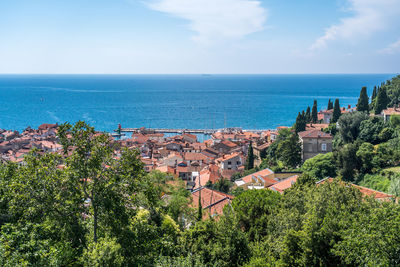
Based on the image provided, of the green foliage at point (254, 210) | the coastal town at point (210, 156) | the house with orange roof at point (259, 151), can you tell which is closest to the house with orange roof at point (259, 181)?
the coastal town at point (210, 156)

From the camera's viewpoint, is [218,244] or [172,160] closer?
[218,244]

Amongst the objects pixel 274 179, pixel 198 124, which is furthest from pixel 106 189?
pixel 198 124

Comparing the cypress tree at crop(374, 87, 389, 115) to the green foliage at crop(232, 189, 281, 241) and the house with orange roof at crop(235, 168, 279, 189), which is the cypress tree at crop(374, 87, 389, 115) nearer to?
the house with orange roof at crop(235, 168, 279, 189)

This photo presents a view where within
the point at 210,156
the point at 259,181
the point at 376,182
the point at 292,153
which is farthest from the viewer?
the point at 210,156

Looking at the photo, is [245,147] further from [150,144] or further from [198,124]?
[198,124]

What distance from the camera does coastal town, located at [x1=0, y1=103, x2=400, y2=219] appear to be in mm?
29222

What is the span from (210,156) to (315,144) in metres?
20.5

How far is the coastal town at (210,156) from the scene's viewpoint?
29.2 m

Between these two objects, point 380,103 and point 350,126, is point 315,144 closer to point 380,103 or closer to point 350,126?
point 350,126

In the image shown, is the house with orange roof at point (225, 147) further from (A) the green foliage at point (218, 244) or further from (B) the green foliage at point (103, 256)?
(B) the green foliage at point (103, 256)

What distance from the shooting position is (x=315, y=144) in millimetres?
42844

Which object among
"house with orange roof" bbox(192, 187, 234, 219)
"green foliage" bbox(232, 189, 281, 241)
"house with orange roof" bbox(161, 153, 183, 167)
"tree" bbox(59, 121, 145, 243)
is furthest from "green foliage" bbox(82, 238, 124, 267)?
"house with orange roof" bbox(161, 153, 183, 167)

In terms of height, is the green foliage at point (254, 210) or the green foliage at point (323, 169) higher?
the green foliage at point (254, 210)

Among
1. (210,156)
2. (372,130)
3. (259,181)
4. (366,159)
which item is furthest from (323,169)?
(210,156)
